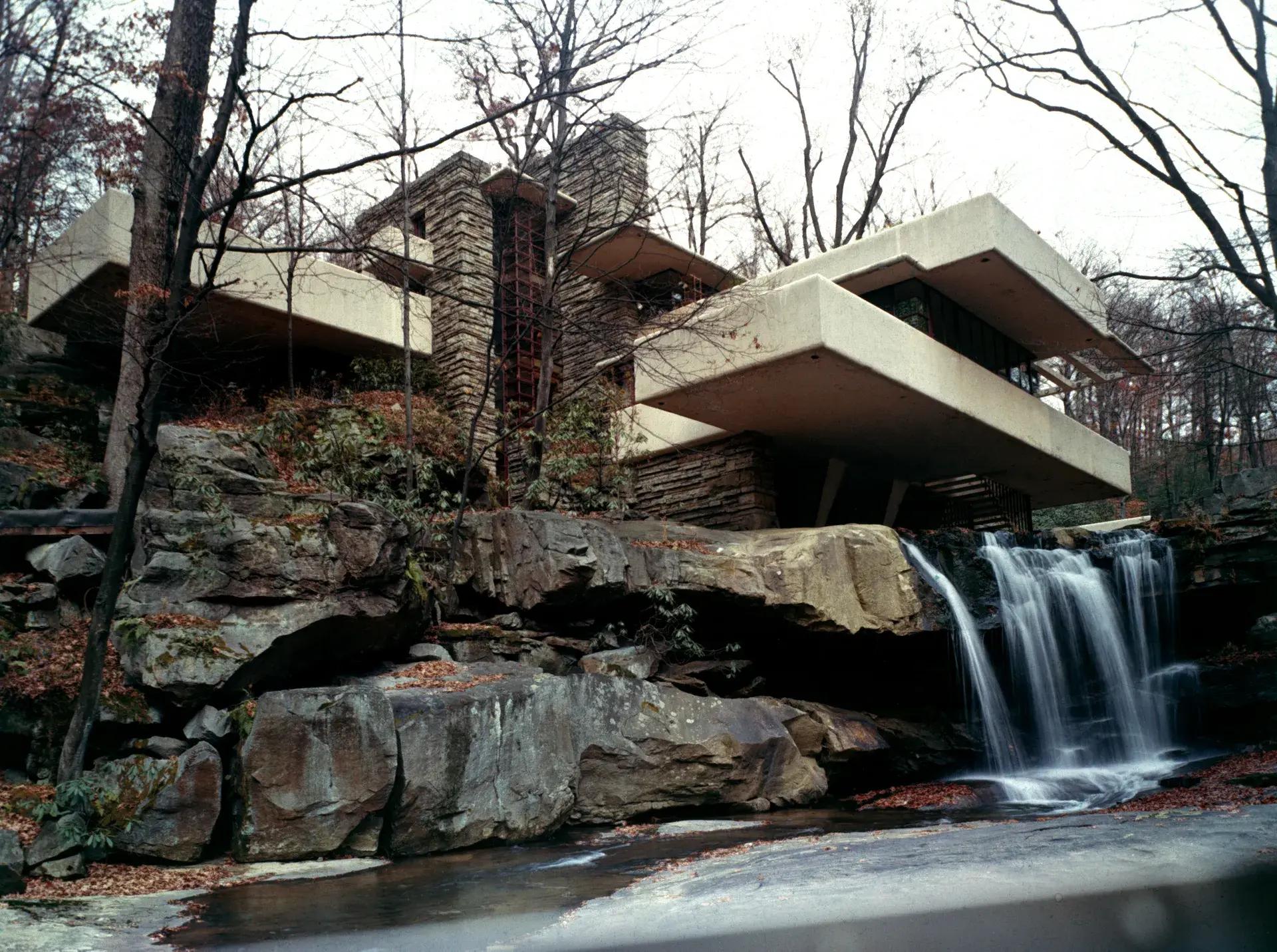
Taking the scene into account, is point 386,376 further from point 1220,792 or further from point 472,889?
point 1220,792

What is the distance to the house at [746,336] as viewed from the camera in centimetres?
1368

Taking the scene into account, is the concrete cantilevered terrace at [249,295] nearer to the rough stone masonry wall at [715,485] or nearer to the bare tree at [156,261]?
the bare tree at [156,261]

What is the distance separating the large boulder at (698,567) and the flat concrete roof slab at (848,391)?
Answer: 2.16 metres

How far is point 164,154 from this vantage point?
10.9 metres

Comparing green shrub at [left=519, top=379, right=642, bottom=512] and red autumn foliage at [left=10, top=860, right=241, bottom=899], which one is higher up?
green shrub at [left=519, top=379, right=642, bottom=512]

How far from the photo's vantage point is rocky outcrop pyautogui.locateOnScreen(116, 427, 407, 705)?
8.28 meters

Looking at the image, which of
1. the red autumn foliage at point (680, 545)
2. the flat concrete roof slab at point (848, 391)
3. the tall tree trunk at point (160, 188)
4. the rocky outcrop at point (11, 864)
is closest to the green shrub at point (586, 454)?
the flat concrete roof slab at point (848, 391)

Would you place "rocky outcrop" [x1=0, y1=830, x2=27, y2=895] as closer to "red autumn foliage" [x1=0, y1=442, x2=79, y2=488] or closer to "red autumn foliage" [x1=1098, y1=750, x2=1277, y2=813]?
"red autumn foliage" [x1=0, y1=442, x2=79, y2=488]

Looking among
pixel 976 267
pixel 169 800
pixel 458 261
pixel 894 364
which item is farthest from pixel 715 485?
pixel 169 800

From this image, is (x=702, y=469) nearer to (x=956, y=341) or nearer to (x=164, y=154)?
(x=956, y=341)

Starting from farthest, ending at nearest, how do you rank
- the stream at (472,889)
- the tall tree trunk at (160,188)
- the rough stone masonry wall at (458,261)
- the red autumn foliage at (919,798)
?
the rough stone masonry wall at (458,261), the red autumn foliage at (919,798), the tall tree trunk at (160,188), the stream at (472,889)

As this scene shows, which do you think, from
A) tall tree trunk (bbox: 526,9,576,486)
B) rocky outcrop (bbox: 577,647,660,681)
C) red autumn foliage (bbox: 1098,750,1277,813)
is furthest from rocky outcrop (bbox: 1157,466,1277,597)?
tall tree trunk (bbox: 526,9,576,486)

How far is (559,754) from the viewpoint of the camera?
902 centimetres

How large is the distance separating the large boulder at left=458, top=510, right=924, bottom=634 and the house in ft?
6.12
